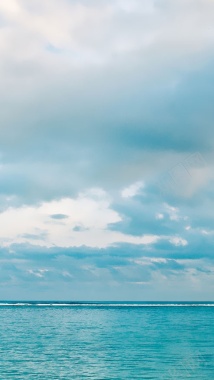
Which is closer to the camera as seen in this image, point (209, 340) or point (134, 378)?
point (134, 378)

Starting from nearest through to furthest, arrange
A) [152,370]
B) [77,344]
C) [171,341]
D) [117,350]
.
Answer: [152,370] < [117,350] < [77,344] < [171,341]

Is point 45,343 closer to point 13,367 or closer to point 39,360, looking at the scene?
point 39,360

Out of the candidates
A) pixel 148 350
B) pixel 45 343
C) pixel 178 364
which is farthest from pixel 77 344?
pixel 178 364

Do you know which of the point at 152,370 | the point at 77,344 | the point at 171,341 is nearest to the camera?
the point at 152,370

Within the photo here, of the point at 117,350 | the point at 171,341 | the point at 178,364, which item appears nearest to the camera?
the point at 178,364

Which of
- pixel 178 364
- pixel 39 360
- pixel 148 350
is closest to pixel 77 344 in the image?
pixel 148 350

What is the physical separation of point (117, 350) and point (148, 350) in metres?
3.84

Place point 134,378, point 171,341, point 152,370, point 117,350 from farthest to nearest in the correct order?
point 171,341, point 117,350, point 152,370, point 134,378

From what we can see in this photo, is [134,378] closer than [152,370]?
Yes

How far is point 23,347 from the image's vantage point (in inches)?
2362

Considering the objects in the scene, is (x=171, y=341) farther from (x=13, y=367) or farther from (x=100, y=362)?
(x=13, y=367)

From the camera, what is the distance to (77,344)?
210ft

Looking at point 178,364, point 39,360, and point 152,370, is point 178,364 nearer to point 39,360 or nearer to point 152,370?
point 152,370

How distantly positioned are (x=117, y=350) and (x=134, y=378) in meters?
18.3
